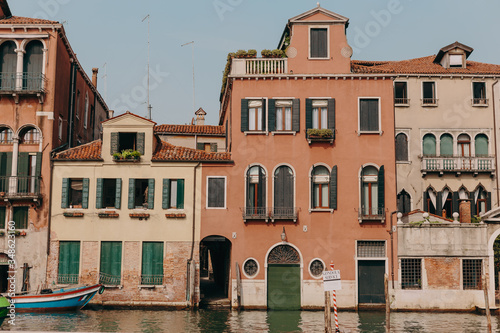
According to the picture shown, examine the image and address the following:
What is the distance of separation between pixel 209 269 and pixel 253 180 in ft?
63.4

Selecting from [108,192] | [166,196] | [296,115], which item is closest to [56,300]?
[108,192]

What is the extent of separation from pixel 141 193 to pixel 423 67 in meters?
18.6

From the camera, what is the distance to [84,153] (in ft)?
97.9

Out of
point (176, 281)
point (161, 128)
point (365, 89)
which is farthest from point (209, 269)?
point (365, 89)

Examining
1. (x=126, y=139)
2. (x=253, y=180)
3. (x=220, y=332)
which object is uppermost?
(x=126, y=139)

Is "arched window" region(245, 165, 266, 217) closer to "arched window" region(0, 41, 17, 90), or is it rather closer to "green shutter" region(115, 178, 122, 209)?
"green shutter" region(115, 178, 122, 209)

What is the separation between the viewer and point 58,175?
29.4 meters

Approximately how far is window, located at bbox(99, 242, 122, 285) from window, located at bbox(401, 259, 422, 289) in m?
13.3

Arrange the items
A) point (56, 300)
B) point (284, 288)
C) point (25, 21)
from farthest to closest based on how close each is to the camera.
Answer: point (25, 21) < point (284, 288) < point (56, 300)

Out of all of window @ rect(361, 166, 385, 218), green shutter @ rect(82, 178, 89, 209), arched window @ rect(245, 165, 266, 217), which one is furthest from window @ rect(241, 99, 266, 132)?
green shutter @ rect(82, 178, 89, 209)

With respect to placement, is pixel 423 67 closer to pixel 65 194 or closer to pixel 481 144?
pixel 481 144

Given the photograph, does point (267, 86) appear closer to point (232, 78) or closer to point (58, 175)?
point (232, 78)

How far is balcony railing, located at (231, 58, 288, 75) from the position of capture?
30.3m

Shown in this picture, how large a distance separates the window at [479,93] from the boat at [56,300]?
76.9ft
